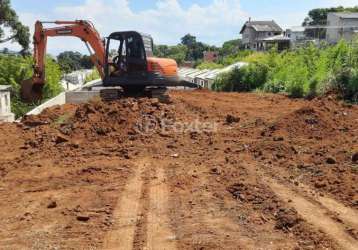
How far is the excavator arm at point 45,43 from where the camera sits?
1625 cm

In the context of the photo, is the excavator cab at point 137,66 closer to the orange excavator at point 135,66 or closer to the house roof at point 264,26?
the orange excavator at point 135,66

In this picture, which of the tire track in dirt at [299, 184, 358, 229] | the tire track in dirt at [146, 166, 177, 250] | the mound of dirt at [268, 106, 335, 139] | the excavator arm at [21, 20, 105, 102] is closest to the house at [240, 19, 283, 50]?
the excavator arm at [21, 20, 105, 102]

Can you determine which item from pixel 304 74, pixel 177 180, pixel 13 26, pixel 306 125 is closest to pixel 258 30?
pixel 13 26

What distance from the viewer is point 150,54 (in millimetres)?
14602

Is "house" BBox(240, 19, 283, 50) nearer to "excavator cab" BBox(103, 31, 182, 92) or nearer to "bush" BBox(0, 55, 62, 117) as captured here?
"bush" BBox(0, 55, 62, 117)

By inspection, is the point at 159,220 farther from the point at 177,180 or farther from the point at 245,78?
the point at 245,78

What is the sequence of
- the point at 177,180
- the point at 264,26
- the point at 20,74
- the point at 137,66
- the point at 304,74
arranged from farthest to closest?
the point at 264,26 → the point at 20,74 → the point at 304,74 → the point at 137,66 → the point at 177,180

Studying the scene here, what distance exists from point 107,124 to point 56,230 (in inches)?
219

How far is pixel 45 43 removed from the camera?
16.5 meters

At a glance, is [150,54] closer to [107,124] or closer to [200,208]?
[107,124]

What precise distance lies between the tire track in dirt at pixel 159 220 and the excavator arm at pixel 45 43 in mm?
9831

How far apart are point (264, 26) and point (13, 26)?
217ft

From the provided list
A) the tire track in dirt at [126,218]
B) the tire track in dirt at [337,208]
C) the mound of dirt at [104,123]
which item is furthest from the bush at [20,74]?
the tire track in dirt at [337,208]

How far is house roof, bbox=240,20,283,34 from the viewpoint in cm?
9255
